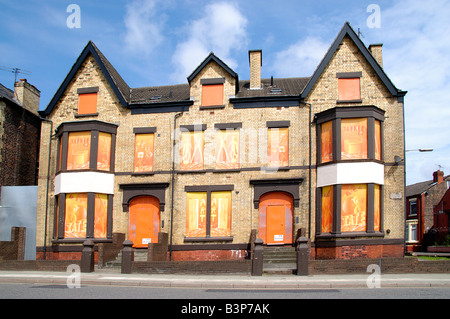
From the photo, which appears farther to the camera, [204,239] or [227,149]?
[227,149]

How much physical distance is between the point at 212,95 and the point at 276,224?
7.47 metres

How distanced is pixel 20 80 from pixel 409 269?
82.9ft

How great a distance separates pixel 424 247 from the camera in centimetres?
4703

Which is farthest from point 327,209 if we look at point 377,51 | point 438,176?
point 438,176

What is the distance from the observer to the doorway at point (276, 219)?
2412 centimetres

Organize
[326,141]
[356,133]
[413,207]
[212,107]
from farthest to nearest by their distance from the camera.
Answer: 1. [413,207]
2. [212,107]
3. [326,141]
4. [356,133]

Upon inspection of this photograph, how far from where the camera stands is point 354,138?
75.7ft

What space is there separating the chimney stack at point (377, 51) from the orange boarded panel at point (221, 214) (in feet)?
34.4

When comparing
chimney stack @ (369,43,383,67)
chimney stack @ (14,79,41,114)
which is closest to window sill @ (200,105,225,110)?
chimney stack @ (369,43,383,67)

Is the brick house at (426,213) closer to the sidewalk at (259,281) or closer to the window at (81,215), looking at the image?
the sidewalk at (259,281)

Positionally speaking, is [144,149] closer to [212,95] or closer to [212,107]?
[212,107]

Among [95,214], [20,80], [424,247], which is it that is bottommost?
[424,247]
